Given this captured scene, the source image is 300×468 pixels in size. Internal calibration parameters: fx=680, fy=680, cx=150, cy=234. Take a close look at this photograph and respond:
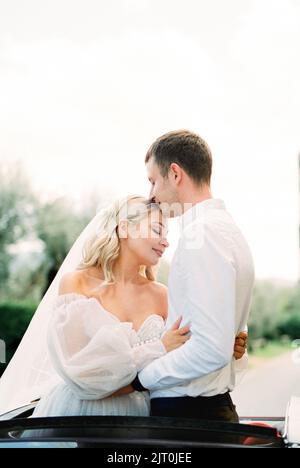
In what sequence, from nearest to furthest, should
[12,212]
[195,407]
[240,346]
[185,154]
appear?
[195,407] → [185,154] → [240,346] → [12,212]

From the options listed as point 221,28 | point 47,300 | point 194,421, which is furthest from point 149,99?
point 194,421

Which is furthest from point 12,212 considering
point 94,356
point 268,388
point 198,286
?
point 198,286

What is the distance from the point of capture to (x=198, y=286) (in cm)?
185

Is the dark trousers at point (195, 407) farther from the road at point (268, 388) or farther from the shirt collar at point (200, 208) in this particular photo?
the road at point (268, 388)

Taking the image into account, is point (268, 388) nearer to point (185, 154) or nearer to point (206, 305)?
point (185, 154)

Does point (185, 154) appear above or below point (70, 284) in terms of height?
above

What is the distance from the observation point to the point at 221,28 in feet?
56.5

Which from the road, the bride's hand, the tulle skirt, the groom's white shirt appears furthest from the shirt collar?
the road

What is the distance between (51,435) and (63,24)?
15.7 meters

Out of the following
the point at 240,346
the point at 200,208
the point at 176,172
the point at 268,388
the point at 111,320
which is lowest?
the point at 268,388

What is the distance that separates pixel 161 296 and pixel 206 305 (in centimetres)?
67

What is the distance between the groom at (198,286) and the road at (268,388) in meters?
6.29

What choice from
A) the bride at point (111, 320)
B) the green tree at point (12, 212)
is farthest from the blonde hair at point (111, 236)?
the green tree at point (12, 212)

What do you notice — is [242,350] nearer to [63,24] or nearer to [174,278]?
[174,278]
